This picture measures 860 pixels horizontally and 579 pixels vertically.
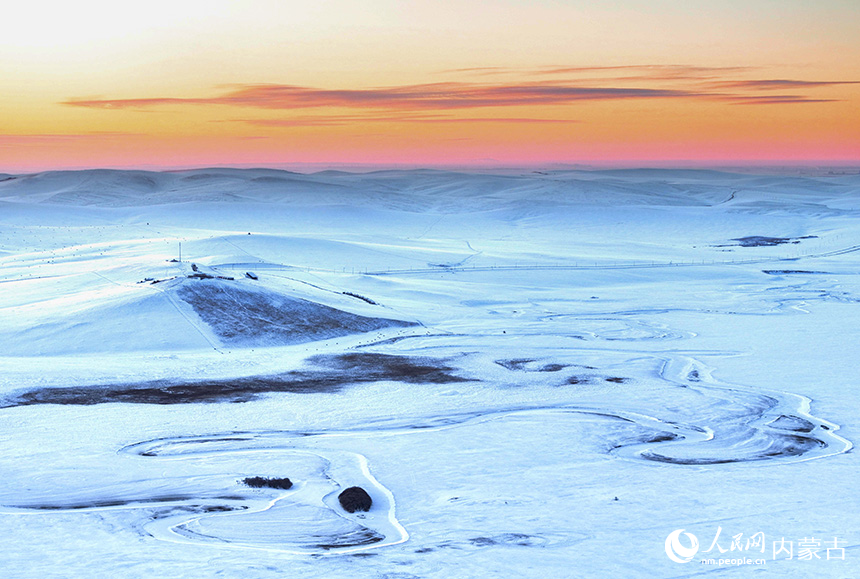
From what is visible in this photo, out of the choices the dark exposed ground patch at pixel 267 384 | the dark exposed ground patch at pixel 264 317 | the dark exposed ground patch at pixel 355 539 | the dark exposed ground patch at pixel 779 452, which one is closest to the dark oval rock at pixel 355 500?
the dark exposed ground patch at pixel 355 539

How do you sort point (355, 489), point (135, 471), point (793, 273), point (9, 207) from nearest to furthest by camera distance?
point (355, 489) < point (135, 471) < point (793, 273) < point (9, 207)

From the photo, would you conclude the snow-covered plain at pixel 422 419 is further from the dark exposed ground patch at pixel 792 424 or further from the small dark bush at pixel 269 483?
the small dark bush at pixel 269 483

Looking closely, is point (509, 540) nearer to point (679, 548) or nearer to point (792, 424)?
point (679, 548)

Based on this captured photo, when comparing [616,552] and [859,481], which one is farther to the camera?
[859,481]

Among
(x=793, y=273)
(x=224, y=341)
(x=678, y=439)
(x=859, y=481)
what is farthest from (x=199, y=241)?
(x=859, y=481)

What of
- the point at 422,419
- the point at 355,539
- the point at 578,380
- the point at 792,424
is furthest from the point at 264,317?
the point at 355,539

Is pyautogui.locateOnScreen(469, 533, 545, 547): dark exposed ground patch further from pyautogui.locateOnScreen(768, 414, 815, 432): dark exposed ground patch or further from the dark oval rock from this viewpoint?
pyautogui.locateOnScreen(768, 414, 815, 432): dark exposed ground patch

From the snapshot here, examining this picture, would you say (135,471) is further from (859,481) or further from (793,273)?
(793,273)
